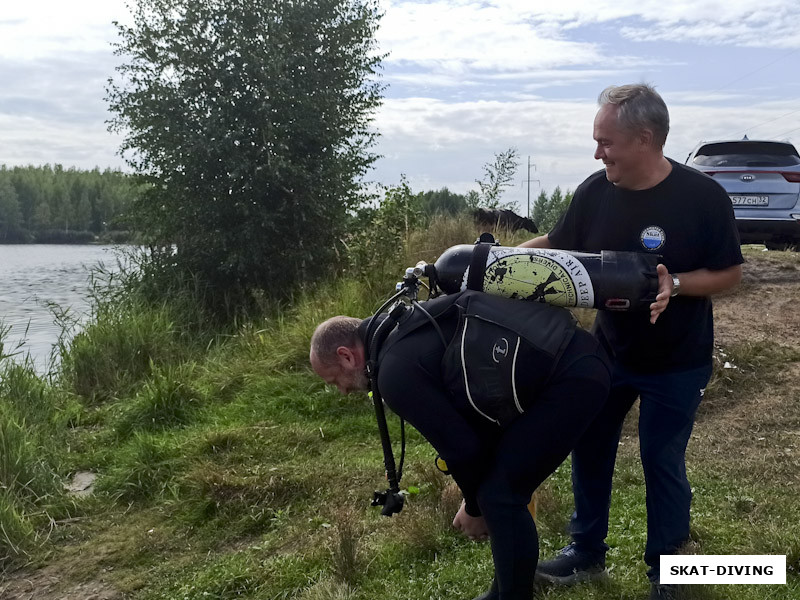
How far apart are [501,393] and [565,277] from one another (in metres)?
0.49

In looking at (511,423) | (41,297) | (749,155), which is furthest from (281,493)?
(41,297)

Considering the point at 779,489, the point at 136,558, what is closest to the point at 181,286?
the point at 136,558

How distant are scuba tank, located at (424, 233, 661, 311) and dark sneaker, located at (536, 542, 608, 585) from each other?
4.78 feet

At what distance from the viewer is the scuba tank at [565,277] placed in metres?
2.83

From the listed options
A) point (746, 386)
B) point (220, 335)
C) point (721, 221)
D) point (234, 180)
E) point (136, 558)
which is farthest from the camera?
point (234, 180)

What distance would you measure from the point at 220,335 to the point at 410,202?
12.4ft

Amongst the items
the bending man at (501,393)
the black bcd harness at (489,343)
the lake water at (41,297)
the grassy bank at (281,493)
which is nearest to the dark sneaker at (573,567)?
the grassy bank at (281,493)

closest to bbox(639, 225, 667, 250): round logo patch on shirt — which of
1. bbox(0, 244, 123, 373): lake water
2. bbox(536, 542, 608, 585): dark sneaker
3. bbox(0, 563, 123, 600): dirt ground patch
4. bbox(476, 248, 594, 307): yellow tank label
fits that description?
bbox(476, 248, 594, 307): yellow tank label

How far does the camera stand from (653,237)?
317 cm

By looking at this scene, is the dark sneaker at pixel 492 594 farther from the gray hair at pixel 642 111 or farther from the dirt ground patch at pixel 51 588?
the dirt ground patch at pixel 51 588

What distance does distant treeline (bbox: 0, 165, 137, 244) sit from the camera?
47.6m

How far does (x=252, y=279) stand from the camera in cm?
Answer: 1281

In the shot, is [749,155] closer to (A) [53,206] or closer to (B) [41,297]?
(B) [41,297]

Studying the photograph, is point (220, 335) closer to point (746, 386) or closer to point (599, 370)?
point (746, 386)
